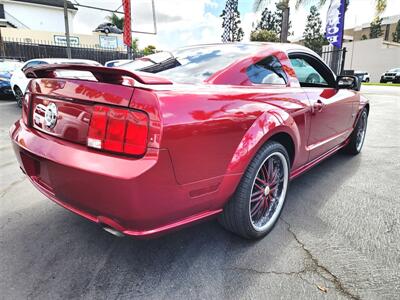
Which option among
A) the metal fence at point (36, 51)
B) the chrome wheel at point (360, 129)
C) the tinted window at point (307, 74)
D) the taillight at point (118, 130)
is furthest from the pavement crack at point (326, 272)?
the metal fence at point (36, 51)

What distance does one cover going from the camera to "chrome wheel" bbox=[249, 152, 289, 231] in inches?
87.6

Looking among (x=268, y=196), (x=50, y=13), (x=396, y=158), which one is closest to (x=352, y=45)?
(x=50, y=13)

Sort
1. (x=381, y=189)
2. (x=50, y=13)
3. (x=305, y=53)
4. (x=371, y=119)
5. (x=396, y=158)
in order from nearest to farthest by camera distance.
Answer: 1. (x=305, y=53)
2. (x=381, y=189)
3. (x=396, y=158)
4. (x=371, y=119)
5. (x=50, y=13)

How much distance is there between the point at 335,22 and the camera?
41.2 feet

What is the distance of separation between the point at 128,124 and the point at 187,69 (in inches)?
37.9

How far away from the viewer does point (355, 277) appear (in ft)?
6.10

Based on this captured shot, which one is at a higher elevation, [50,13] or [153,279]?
[50,13]

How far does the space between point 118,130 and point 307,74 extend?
2504 millimetres

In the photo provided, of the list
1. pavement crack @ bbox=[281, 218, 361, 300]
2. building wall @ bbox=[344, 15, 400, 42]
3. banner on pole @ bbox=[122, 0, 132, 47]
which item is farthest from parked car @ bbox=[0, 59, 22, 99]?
building wall @ bbox=[344, 15, 400, 42]

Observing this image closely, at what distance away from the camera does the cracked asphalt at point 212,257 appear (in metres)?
1.75

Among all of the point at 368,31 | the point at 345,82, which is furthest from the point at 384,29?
the point at 345,82

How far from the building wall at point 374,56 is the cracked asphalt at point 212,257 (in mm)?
40845

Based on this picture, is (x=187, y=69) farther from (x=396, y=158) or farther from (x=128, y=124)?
(x=396, y=158)

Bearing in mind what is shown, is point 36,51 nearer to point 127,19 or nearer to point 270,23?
point 127,19
